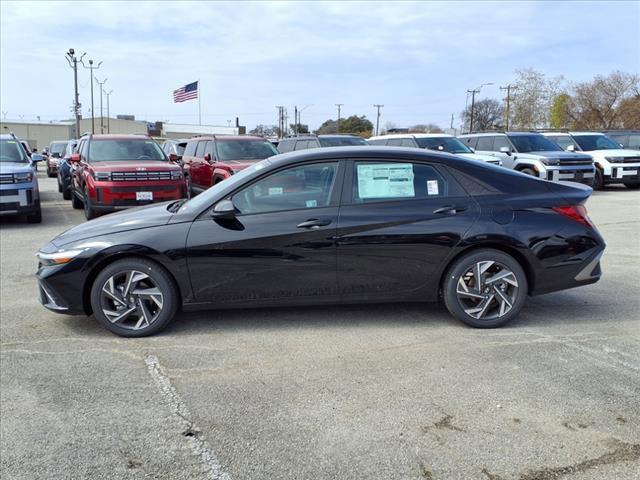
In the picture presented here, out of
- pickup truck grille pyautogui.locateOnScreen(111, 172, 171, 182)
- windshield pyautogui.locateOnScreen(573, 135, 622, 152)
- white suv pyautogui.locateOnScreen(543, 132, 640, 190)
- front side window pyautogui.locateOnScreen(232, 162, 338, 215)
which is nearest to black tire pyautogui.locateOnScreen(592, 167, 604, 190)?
white suv pyautogui.locateOnScreen(543, 132, 640, 190)

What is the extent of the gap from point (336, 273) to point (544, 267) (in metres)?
1.81

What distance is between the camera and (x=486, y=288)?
15.7 ft

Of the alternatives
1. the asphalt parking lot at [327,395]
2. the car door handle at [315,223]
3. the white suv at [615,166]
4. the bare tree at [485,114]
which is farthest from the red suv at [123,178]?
the bare tree at [485,114]

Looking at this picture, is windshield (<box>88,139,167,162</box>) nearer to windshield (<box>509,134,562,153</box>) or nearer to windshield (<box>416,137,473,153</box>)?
windshield (<box>416,137,473,153</box>)

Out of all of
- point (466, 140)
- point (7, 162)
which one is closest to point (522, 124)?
point (466, 140)

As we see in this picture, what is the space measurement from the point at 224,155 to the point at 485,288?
913 cm

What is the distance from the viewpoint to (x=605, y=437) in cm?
311

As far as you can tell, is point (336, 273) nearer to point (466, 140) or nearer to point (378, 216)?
point (378, 216)

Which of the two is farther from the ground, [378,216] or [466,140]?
[466,140]

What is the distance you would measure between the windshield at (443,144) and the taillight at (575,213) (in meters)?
11.7

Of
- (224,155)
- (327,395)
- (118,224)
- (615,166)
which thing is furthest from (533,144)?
(327,395)

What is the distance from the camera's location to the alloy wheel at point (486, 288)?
15.7ft

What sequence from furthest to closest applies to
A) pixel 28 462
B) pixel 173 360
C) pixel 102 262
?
pixel 102 262, pixel 173 360, pixel 28 462

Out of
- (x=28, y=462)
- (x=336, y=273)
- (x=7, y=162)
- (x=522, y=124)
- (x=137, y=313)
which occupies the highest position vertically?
(x=522, y=124)
